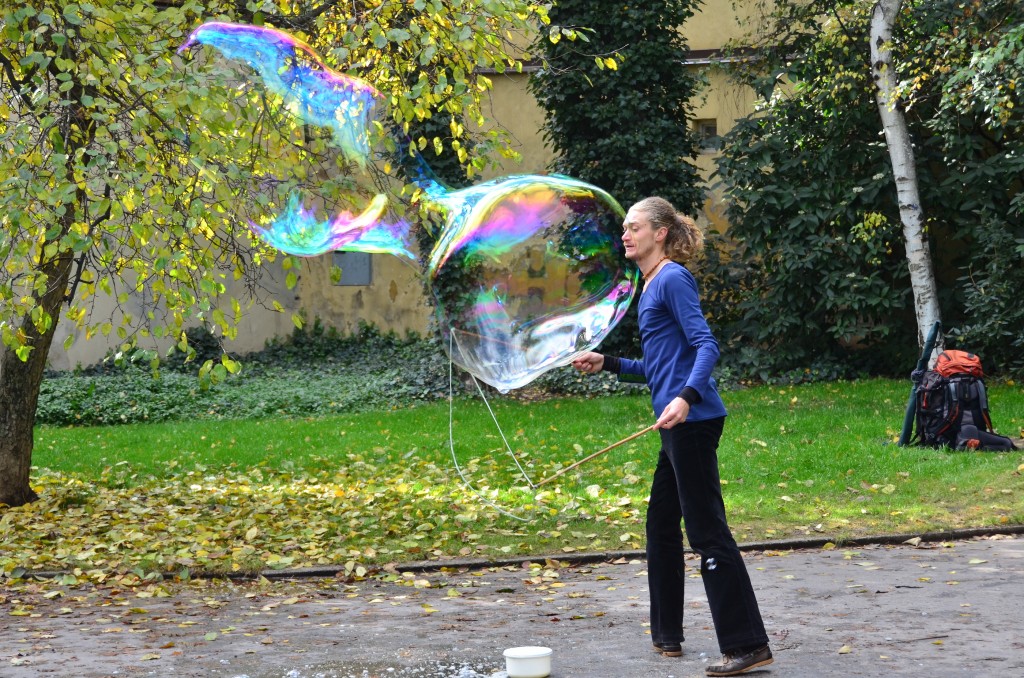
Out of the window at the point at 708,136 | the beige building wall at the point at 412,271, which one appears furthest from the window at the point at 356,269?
the window at the point at 708,136

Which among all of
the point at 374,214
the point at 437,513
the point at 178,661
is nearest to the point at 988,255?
the point at 437,513

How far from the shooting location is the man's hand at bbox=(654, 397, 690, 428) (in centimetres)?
464

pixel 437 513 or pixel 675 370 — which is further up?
pixel 675 370

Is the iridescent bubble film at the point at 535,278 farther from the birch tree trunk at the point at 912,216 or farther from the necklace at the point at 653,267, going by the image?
the birch tree trunk at the point at 912,216

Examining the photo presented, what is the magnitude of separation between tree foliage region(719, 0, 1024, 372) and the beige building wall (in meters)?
1.35

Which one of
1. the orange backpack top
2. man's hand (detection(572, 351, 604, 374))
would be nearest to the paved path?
man's hand (detection(572, 351, 604, 374))

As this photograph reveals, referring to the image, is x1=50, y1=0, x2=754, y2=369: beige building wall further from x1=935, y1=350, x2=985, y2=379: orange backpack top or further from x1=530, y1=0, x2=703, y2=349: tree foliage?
x1=935, y1=350, x2=985, y2=379: orange backpack top

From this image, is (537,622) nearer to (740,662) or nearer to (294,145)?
(740,662)

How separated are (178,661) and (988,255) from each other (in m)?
12.5

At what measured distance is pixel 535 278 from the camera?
6.74 metres

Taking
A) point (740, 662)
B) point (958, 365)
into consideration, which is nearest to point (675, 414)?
point (740, 662)

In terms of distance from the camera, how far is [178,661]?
5.36 metres

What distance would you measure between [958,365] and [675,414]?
241 inches

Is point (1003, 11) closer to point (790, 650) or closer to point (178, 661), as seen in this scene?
point (790, 650)
